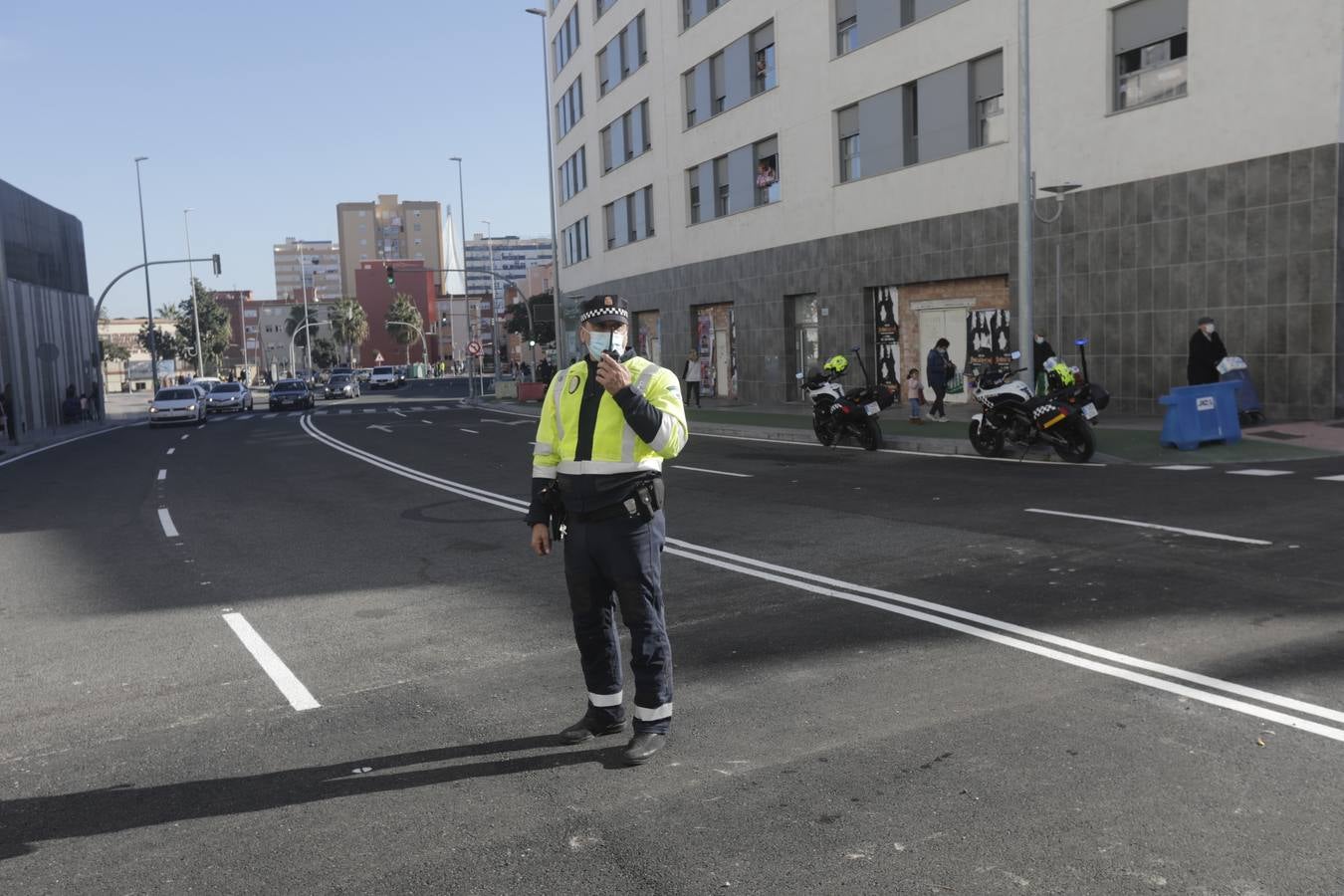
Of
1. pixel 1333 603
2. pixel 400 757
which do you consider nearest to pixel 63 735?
pixel 400 757

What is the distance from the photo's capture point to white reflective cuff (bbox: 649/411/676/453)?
14.9 feet

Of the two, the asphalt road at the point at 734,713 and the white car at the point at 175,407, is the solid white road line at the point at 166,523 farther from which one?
the white car at the point at 175,407

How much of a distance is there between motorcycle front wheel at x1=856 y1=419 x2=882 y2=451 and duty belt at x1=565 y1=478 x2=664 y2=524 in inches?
546

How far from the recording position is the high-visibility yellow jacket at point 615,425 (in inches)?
178

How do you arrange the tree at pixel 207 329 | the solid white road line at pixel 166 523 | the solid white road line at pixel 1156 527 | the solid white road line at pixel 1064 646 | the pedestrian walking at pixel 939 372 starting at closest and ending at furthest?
1. the solid white road line at pixel 1064 646
2. the solid white road line at pixel 1156 527
3. the solid white road line at pixel 166 523
4. the pedestrian walking at pixel 939 372
5. the tree at pixel 207 329

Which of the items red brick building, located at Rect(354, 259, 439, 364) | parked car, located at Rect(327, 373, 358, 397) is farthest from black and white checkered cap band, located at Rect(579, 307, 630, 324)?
red brick building, located at Rect(354, 259, 439, 364)

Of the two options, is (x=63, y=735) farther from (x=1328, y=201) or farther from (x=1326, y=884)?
(x=1328, y=201)

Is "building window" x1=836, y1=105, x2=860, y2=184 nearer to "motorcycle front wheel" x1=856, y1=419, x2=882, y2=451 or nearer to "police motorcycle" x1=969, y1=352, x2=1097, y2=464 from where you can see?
"motorcycle front wheel" x1=856, y1=419, x2=882, y2=451

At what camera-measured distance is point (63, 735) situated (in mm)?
5141

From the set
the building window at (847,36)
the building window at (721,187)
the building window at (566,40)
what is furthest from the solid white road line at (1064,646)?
the building window at (566,40)

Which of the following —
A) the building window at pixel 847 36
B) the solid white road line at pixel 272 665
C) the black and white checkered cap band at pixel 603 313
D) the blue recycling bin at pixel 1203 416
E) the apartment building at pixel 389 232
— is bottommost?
the solid white road line at pixel 272 665

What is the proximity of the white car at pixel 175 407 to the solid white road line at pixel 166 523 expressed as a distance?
24.7m

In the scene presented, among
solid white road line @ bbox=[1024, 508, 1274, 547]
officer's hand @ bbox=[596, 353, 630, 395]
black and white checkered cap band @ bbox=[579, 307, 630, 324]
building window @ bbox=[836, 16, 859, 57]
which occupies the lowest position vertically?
solid white road line @ bbox=[1024, 508, 1274, 547]

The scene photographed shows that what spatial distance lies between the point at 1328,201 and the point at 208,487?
56.8ft
